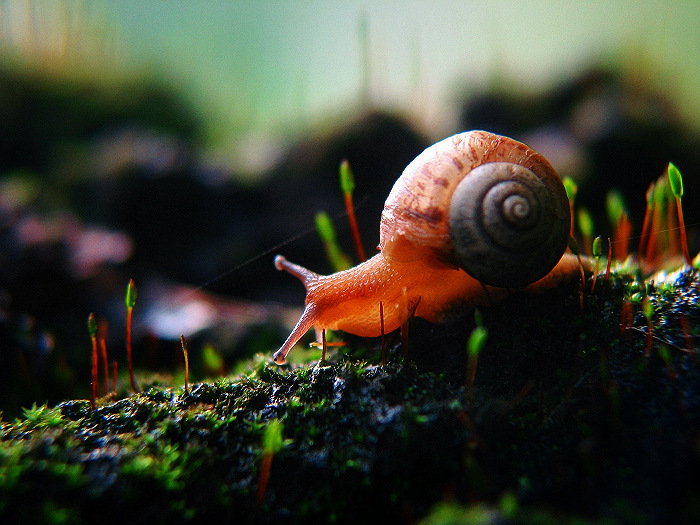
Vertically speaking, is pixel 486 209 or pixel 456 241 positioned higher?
pixel 486 209

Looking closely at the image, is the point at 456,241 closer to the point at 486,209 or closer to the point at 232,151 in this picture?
the point at 486,209

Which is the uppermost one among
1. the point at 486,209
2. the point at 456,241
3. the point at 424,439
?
the point at 486,209

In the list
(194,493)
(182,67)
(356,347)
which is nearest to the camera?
(194,493)

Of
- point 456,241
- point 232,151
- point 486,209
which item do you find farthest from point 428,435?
point 232,151

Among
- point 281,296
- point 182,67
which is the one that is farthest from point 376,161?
point 182,67

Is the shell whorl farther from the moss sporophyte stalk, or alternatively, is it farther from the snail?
the moss sporophyte stalk

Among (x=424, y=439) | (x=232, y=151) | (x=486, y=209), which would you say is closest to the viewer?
(x=424, y=439)

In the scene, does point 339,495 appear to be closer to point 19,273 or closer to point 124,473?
point 124,473
